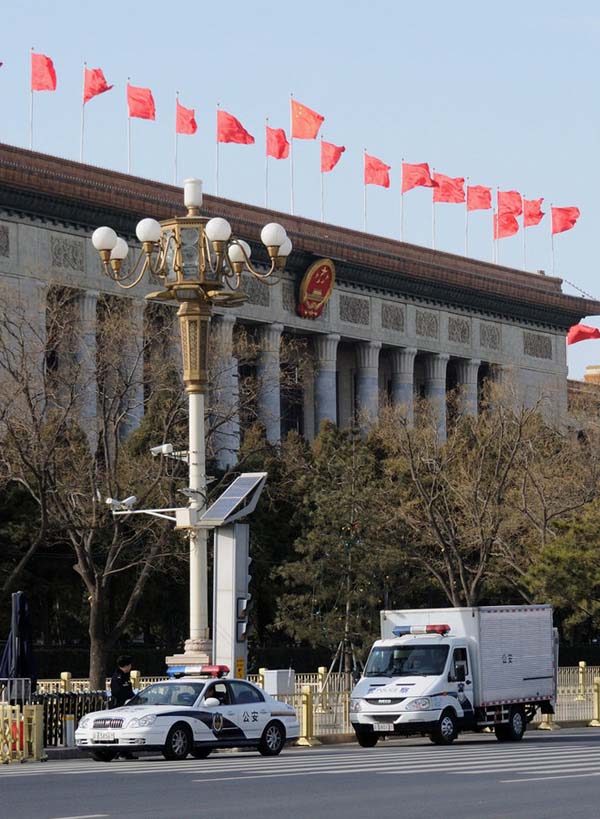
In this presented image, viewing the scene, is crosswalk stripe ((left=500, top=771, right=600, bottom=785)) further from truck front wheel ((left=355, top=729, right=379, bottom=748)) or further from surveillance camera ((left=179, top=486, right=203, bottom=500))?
truck front wheel ((left=355, top=729, right=379, bottom=748))

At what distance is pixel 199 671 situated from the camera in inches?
982

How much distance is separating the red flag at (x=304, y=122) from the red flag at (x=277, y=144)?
732mm

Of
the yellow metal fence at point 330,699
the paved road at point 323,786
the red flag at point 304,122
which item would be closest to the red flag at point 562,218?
the red flag at point 304,122

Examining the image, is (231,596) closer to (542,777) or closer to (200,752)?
(200,752)

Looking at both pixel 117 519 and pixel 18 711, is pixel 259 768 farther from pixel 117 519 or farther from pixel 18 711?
pixel 117 519

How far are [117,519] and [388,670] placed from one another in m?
8.89

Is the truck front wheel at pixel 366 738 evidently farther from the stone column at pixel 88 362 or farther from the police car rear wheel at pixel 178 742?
the stone column at pixel 88 362

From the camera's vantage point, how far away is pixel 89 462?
38.9 metres

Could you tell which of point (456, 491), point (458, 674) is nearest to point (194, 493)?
point (458, 674)

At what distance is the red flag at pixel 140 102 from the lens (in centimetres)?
5706

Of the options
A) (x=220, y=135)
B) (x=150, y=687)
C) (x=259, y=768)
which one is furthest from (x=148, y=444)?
(x=259, y=768)

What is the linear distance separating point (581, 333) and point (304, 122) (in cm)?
3267

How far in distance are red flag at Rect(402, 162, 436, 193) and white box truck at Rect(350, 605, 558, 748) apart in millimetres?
38288

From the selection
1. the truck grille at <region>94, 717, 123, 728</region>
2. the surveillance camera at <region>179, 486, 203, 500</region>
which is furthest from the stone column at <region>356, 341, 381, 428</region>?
the truck grille at <region>94, 717, 123, 728</region>
